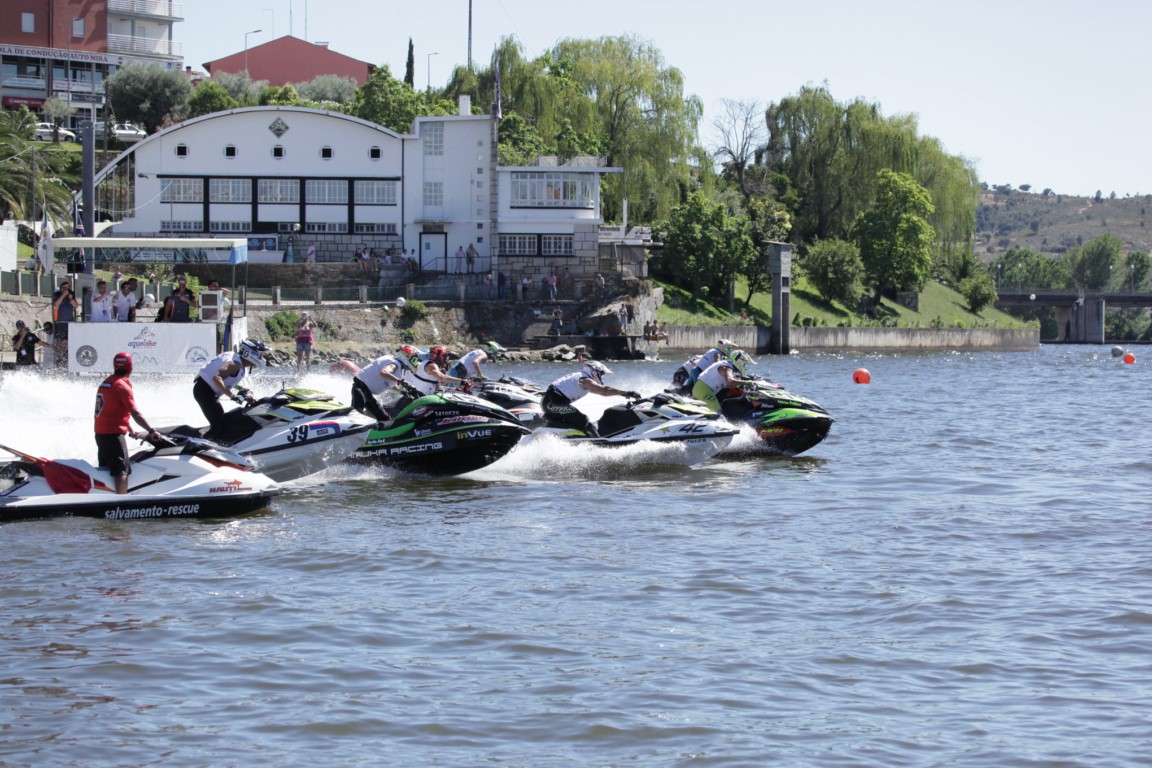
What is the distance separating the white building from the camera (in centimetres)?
7381

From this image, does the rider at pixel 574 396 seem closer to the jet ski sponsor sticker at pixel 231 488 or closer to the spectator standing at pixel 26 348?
the jet ski sponsor sticker at pixel 231 488

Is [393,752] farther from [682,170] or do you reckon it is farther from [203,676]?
[682,170]

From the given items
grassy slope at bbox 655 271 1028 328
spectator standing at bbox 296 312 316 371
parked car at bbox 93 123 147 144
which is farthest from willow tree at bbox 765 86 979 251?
spectator standing at bbox 296 312 316 371

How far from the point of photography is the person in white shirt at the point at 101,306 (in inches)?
Answer: 1358

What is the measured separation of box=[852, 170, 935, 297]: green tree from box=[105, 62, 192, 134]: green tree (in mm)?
44875

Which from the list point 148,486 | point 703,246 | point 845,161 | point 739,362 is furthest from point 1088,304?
point 148,486

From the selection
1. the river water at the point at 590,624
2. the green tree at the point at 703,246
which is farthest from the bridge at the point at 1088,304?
the river water at the point at 590,624

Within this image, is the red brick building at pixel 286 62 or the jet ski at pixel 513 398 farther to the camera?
the red brick building at pixel 286 62

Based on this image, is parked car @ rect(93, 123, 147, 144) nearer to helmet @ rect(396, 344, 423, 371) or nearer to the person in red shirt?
helmet @ rect(396, 344, 423, 371)

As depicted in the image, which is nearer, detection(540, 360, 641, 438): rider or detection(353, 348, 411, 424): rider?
detection(353, 348, 411, 424): rider

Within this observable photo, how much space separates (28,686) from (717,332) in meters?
66.8

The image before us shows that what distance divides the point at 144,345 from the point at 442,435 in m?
16.0

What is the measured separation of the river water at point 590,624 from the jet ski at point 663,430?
0.39 metres

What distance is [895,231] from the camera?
94188 mm
